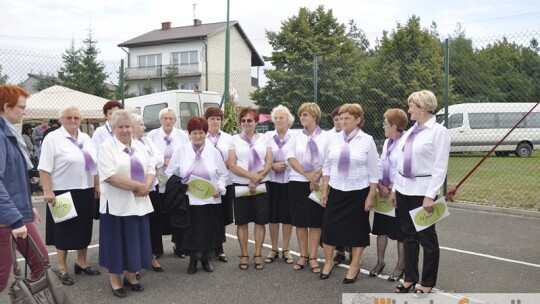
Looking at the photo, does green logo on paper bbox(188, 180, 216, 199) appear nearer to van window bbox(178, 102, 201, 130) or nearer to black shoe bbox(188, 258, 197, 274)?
black shoe bbox(188, 258, 197, 274)

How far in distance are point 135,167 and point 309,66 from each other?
7438mm

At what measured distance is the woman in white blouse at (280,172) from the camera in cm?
575

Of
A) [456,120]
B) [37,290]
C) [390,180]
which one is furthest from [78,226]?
[456,120]

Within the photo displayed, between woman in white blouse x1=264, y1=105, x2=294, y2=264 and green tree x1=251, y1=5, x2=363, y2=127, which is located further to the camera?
green tree x1=251, y1=5, x2=363, y2=127

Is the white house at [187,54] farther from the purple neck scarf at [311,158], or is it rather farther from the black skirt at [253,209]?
the purple neck scarf at [311,158]

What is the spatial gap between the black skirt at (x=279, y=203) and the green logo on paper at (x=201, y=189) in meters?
0.75

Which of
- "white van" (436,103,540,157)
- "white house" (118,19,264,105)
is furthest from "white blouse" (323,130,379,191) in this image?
"white house" (118,19,264,105)

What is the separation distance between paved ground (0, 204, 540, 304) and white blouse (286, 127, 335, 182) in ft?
3.54

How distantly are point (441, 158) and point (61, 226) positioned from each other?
383cm

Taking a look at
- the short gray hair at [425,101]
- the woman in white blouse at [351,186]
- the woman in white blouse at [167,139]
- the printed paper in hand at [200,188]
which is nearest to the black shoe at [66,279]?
the woman in white blouse at [167,139]

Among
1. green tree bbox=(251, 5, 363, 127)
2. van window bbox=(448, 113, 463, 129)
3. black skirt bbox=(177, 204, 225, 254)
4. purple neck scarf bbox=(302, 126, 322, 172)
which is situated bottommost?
black skirt bbox=(177, 204, 225, 254)

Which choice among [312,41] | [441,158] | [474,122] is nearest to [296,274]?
[441,158]

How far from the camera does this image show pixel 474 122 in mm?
18844

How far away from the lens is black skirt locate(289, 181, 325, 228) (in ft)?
18.2
